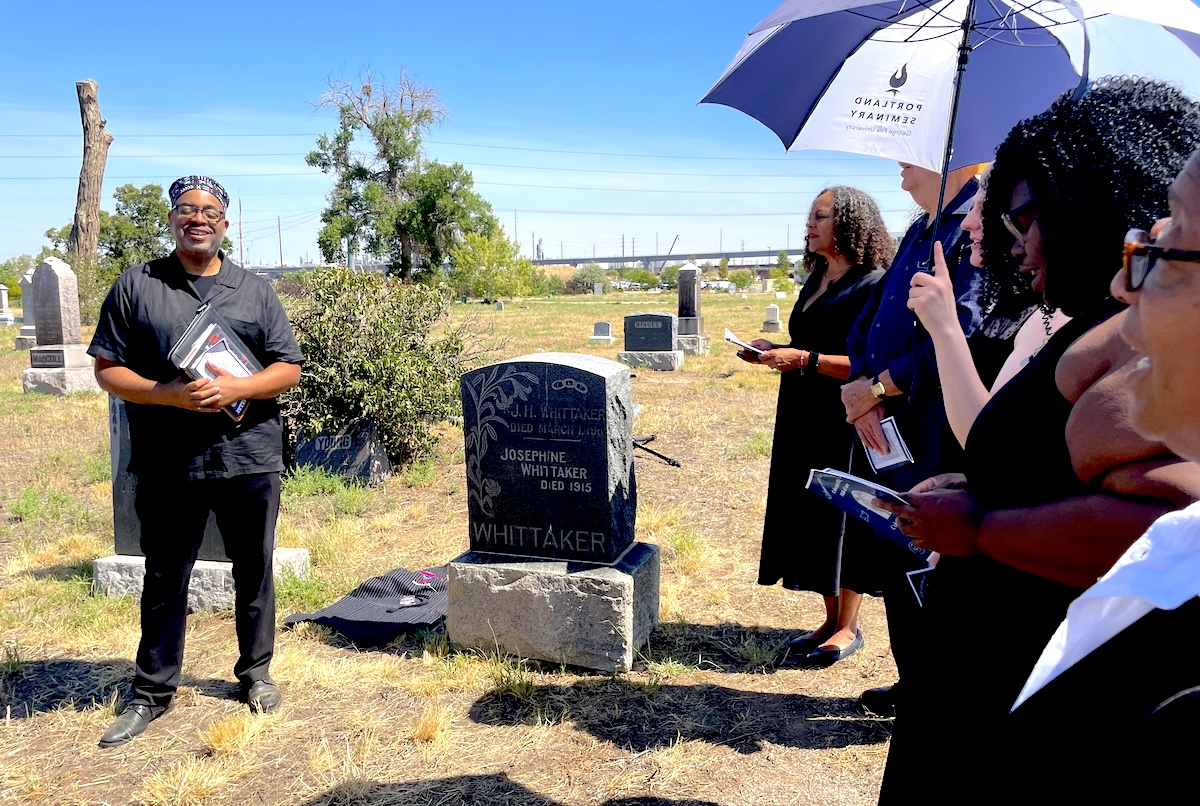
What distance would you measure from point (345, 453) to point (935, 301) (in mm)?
5747

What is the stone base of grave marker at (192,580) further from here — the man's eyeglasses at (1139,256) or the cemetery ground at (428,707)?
the man's eyeglasses at (1139,256)

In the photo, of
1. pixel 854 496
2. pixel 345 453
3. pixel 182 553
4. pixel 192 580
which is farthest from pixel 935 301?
pixel 345 453

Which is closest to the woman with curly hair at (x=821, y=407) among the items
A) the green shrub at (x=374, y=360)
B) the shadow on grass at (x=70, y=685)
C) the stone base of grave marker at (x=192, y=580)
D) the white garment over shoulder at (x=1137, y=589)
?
the shadow on grass at (x=70, y=685)

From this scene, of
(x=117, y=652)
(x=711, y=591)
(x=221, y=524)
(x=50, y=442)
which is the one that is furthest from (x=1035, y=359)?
(x=50, y=442)

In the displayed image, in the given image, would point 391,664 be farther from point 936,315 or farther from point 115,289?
point 936,315

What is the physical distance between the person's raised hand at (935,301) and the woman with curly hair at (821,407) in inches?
53.3

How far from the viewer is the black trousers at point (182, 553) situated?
10.5 ft

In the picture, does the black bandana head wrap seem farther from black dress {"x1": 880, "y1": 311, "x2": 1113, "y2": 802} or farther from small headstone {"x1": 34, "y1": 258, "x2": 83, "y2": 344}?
small headstone {"x1": 34, "y1": 258, "x2": 83, "y2": 344}

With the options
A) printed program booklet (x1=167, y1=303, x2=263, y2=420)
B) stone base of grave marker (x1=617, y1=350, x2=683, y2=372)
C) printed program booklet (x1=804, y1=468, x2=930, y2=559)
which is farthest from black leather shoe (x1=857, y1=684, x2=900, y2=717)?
stone base of grave marker (x1=617, y1=350, x2=683, y2=372)

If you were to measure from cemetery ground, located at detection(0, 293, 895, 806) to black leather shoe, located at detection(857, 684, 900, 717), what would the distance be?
0.05 meters

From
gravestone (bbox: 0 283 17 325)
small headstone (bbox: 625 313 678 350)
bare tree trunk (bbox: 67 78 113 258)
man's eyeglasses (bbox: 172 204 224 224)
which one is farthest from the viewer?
gravestone (bbox: 0 283 17 325)

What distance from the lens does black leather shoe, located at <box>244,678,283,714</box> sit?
340 cm

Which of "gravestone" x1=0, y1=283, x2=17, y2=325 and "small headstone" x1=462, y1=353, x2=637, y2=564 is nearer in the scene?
"small headstone" x1=462, y1=353, x2=637, y2=564

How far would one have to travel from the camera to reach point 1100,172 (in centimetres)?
147
